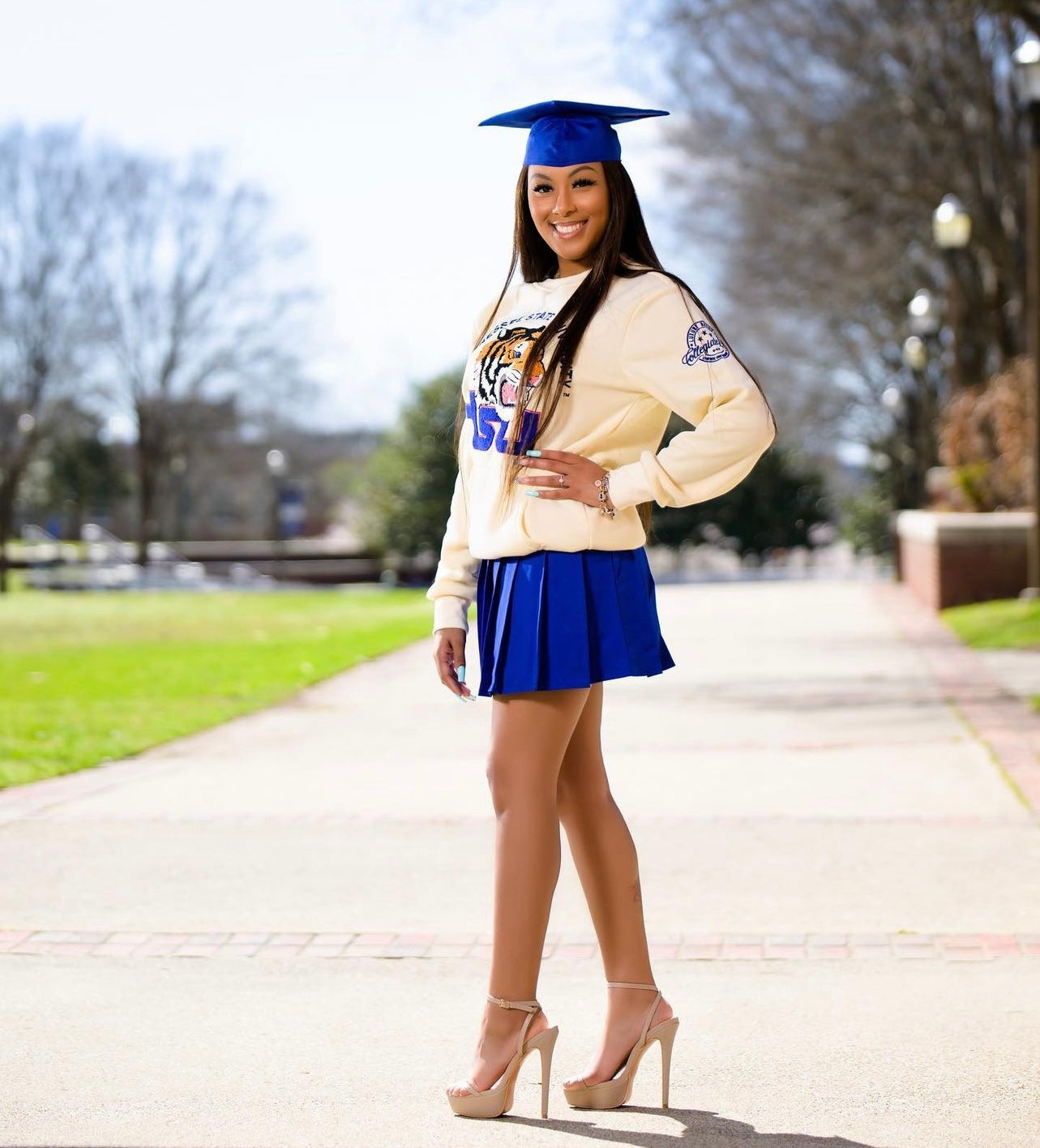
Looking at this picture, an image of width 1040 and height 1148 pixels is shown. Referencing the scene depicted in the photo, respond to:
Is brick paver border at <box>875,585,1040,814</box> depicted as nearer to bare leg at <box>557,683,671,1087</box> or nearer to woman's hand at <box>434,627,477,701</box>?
bare leg at <box>557,683,671,1087</box>

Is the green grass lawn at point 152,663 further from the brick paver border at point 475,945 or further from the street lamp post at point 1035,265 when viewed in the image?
the street lamp post at point 1035,265

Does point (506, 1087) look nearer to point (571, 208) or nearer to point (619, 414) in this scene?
point (619, 414)

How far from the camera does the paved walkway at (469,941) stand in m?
3.50

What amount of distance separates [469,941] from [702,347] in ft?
7.17

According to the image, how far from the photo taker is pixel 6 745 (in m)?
8.99

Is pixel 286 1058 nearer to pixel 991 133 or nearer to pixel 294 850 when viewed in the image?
pixel 294 850

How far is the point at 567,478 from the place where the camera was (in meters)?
3.37

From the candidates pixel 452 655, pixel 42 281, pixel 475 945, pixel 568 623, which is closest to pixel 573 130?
pixel 568 623

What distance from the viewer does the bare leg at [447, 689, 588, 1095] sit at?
343 centimetres

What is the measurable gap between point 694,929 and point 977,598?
603 inches

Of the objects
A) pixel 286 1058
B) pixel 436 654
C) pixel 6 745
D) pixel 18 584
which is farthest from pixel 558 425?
pixel 18 584

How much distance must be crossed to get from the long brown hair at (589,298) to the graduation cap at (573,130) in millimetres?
44

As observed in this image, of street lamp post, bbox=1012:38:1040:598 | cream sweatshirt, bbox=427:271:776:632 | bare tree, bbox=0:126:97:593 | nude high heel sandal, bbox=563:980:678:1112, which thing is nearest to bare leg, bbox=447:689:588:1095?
nude high heel sandal, bbox=563:980:678:1112

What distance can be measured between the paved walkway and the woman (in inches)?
10.8
